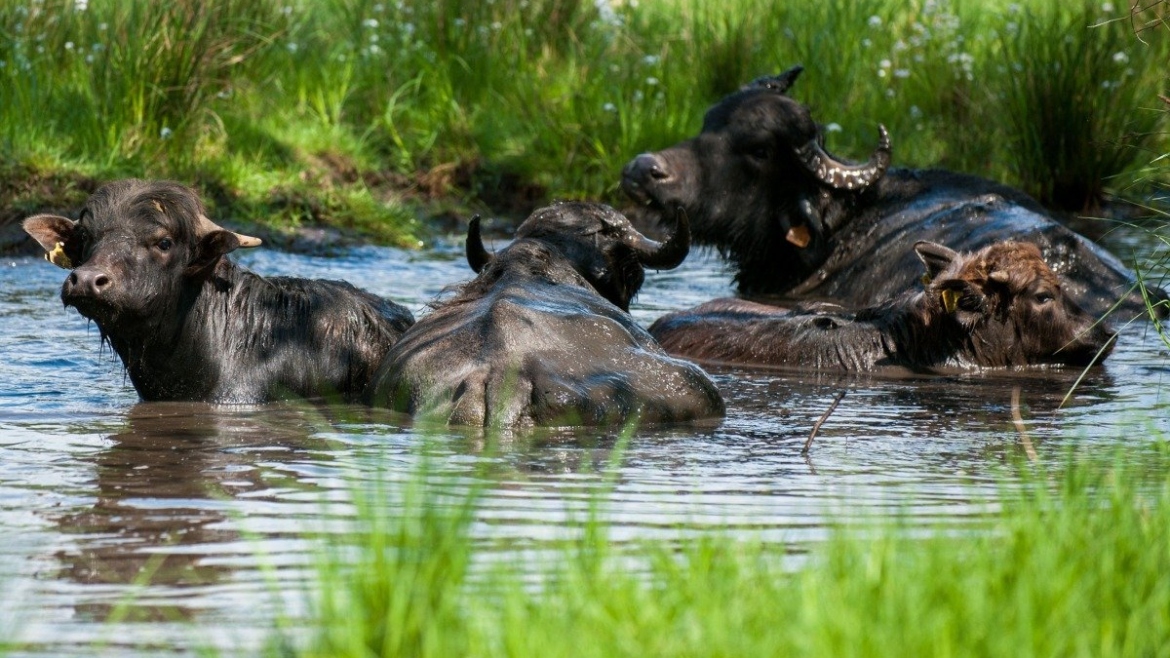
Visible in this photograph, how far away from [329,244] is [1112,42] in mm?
7073

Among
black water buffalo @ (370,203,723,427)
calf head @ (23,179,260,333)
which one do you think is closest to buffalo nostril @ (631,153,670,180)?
black water buffalo @ (370,203,723,427)

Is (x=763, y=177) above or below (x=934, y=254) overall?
above

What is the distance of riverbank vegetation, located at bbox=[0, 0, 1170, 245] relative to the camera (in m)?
14.9

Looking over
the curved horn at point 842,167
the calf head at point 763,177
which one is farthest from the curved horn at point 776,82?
the curved horn at point 842,167

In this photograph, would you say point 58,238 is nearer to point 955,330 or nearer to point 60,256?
point 60,256

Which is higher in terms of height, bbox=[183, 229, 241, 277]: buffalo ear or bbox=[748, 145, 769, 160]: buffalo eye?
bbox=[748, 145, 769, 160]: buffalo eye

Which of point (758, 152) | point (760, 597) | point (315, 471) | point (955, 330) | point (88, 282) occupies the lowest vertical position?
point (315, 471)

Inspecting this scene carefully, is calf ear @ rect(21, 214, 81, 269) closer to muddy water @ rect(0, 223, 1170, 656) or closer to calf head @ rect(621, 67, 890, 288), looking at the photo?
muddy water @ rect(0, 223, 1170, 656)

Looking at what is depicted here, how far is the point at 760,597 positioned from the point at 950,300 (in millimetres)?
6430

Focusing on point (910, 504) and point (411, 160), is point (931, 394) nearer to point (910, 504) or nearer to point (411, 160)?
point (910, 504)

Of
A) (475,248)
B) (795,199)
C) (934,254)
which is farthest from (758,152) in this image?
(475,248)

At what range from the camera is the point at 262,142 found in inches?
632

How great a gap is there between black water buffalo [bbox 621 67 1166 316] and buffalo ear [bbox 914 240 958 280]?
1.86 metres

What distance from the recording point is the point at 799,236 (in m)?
13.3
